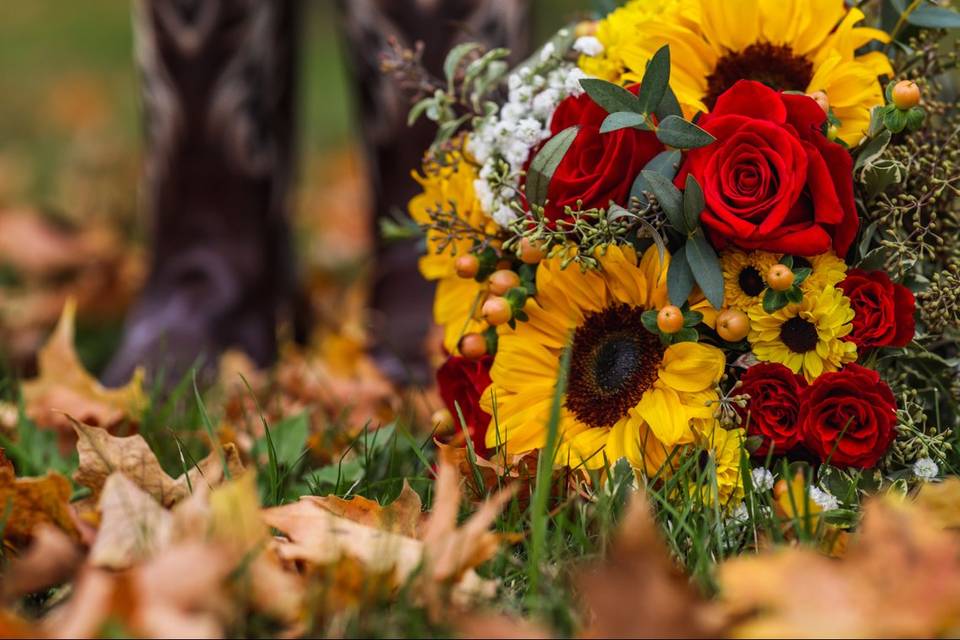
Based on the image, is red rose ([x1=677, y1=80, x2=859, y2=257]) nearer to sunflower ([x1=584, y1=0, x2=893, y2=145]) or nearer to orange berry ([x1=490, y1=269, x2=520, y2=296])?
sunflower ([x1=584, y1=0, x2=893, y2=145])

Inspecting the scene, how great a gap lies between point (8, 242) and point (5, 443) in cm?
119

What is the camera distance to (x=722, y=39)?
1058 mm

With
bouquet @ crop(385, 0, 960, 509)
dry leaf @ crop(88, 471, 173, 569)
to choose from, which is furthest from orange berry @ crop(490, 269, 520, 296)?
dry leaf @ crop(88, 471, 173, 569)

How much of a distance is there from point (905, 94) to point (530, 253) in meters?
0.38

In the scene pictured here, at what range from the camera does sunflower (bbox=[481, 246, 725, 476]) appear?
3.24 feet

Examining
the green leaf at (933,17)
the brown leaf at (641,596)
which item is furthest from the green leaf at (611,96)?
the brown leaf at (641,596)

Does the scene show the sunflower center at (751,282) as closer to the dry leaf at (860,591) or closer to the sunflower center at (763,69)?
the sunflower center at (763,69)

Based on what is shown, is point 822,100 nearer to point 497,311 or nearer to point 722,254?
point 722,254

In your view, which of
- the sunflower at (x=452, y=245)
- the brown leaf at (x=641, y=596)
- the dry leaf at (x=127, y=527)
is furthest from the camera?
the sunflower at (x=452, y=245)

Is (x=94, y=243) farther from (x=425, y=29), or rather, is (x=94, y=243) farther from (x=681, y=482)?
(x=681, y=482)

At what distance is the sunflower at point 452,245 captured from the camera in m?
1.13

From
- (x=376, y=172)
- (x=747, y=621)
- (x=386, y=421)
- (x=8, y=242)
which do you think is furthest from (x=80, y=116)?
(x=747, y=621)

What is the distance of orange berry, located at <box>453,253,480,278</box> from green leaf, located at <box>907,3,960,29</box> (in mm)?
517

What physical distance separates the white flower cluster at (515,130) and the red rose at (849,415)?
34 cm
